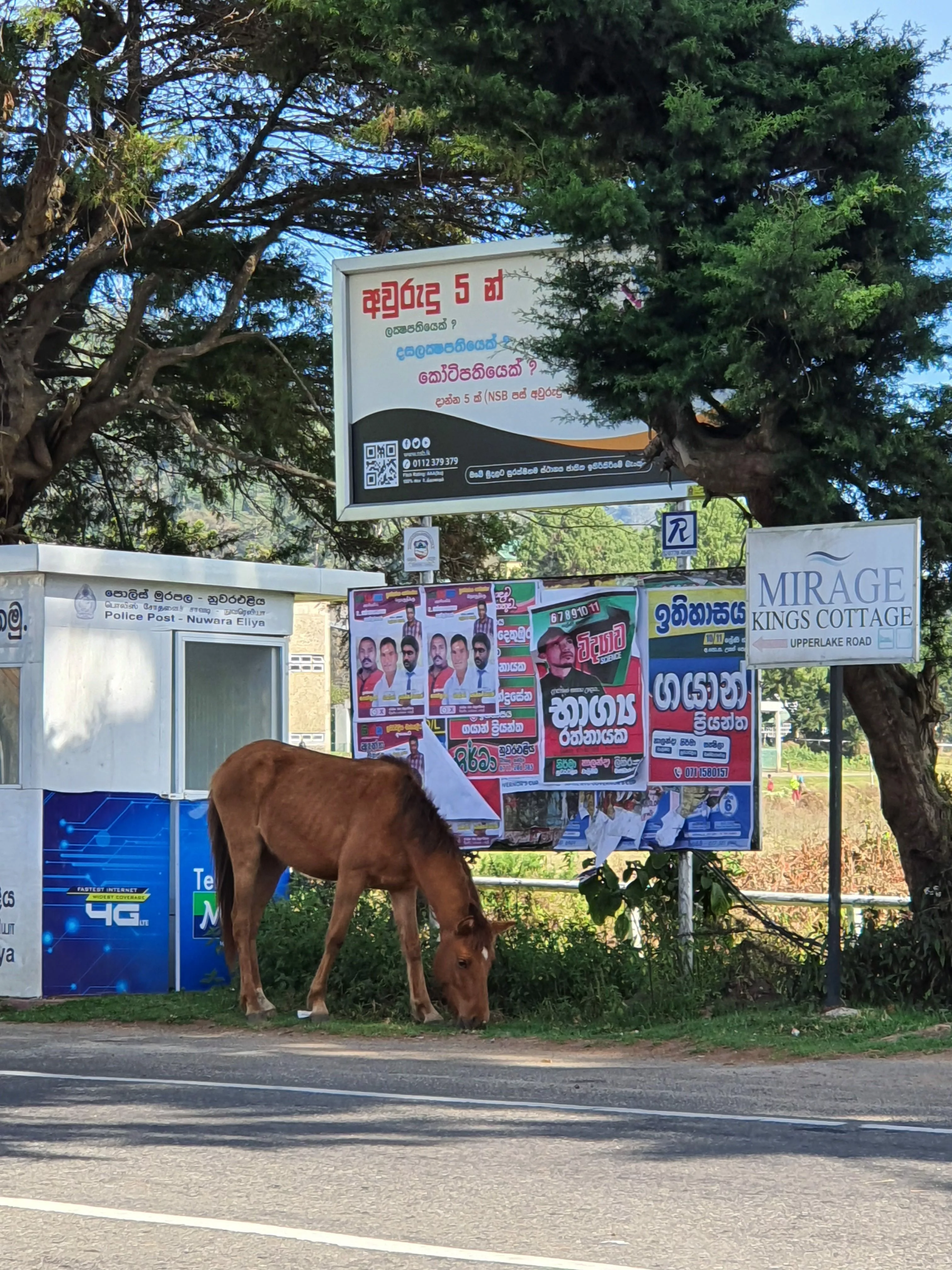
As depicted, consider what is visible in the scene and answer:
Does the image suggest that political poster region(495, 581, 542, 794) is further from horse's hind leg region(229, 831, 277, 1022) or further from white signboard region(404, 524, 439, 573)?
horse's hind leg region(229, 831, 277, 1022)

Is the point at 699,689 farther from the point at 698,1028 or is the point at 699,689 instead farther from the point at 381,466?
the point at 381,466

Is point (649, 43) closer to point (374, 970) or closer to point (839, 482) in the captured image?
point (839, 482)

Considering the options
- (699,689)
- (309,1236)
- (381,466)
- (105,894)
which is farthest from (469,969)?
(309,1236)

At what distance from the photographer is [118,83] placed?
17859mm

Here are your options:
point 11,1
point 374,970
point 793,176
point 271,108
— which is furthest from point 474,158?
point 374,970

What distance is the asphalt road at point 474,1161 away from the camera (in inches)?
222

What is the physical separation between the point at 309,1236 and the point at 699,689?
23.9 ft

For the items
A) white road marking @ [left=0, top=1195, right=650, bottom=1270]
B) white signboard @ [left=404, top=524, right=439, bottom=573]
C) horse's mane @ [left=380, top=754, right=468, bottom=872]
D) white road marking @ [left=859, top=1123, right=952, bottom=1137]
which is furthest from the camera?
white signboard @ [left=404, top=524, right=439, bottom=573]

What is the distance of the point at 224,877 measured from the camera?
1317 centimetres

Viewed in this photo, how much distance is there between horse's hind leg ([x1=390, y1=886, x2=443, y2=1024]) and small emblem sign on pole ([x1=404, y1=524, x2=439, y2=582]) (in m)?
2.83

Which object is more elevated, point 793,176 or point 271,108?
point 271,108

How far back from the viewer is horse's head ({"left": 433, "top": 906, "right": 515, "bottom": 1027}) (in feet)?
37.9

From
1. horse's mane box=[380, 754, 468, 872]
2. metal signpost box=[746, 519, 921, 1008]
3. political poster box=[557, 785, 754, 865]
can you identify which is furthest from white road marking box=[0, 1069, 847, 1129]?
political poster box=[557, 785, 754, 865]

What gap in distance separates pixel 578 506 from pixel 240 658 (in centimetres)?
337
